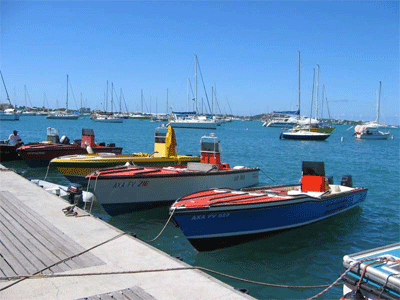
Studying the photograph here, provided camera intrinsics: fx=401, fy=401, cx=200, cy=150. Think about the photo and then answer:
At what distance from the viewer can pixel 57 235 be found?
26.9ft

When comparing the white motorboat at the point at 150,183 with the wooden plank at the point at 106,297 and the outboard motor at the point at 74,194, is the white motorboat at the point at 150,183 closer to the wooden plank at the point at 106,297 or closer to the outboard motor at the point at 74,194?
the outboard motor at the point at 74,194

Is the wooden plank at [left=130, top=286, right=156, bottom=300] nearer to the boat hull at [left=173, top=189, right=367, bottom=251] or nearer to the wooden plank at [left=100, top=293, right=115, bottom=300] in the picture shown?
the wooden plank at [left=100, top=293, right=115, bottom=300]

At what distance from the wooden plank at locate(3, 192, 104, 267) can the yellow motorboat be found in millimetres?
6244

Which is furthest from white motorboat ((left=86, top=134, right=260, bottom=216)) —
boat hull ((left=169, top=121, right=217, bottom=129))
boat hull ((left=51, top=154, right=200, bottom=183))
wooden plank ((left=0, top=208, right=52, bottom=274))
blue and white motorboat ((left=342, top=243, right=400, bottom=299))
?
boat hull ((left=169, top=121, right=217, bottom=129))

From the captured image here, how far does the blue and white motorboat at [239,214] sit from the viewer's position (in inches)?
399

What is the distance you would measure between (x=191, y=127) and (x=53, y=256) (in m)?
87.9

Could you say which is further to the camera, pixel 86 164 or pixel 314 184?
pixel 86 164

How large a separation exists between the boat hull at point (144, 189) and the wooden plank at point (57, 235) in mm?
2859

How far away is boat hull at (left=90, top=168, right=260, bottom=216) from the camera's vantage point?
13.2 metres

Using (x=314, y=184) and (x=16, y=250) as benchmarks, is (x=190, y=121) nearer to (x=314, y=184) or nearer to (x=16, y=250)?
(x=314, y=184)

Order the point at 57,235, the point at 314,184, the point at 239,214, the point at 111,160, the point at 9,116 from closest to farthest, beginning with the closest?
1. the point at 57,235
2. the point at 239,214
3. the point at 314,184
4. the point at 111,160
5. the point at 9,116

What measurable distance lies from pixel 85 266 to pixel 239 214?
16.0 feet

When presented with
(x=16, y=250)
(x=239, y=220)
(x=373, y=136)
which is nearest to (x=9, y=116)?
(x=373, y=136)

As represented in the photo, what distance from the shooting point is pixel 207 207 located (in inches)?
394
